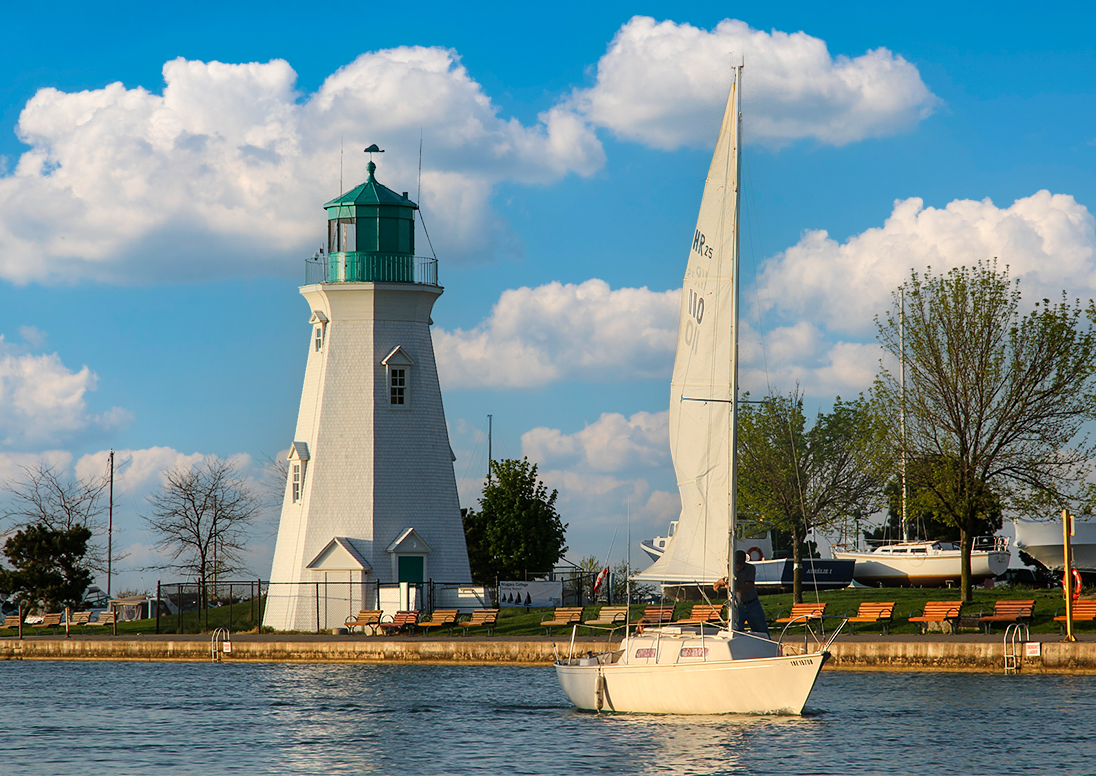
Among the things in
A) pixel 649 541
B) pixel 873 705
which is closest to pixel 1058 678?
pixel 873 705

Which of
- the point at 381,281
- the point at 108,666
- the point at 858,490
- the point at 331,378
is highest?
the point at 381,281

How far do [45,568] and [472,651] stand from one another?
2160 cm

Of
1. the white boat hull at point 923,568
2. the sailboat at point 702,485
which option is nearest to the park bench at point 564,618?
the sailboat at point 702,485

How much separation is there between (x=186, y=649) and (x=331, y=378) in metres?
9.65

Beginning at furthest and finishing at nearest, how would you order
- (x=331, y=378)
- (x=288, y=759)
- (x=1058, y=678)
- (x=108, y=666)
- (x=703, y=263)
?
(x=331, y=378)
(x=108, y=666)
(x=1058, y=678)
(x=703, y=263)
(x=288, y=759)

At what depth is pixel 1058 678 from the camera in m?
27.6

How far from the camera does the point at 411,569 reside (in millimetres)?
42250

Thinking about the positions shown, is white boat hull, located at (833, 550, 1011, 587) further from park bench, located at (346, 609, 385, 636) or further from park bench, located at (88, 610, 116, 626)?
park bench, located at (88, 610, 116, 626)

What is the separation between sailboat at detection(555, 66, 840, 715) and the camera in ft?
74.3

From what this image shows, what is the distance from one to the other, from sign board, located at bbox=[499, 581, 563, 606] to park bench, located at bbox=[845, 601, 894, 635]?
13573mm

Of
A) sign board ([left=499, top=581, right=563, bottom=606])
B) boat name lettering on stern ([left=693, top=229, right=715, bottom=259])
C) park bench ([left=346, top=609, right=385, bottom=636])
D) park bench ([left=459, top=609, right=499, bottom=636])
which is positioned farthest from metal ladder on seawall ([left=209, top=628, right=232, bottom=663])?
boat name lettering on stern ([left=693, top=229, right=715, bottom=259])

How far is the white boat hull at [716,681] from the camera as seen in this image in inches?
875

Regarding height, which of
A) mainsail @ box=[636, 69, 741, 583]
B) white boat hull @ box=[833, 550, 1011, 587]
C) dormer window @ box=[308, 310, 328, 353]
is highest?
dormer window @ box=[308, 310, 328, 353]

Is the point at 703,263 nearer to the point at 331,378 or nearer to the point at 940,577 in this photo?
the point at 331,378
